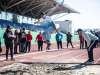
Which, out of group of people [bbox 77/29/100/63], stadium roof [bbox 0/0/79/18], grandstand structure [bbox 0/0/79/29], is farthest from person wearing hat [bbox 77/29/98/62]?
stadium roof [bbox 0/0/79/18]

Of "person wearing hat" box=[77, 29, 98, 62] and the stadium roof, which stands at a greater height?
the stadium roof

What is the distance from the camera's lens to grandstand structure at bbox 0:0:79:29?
25750 millimetres

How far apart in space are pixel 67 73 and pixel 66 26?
44.5 metres

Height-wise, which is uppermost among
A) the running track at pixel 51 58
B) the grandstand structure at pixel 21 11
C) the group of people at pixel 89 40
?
the grandstand structure at pixel 21 11

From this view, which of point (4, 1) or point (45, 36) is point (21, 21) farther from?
point (45, 36)

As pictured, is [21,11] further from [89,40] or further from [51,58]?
[89,40]

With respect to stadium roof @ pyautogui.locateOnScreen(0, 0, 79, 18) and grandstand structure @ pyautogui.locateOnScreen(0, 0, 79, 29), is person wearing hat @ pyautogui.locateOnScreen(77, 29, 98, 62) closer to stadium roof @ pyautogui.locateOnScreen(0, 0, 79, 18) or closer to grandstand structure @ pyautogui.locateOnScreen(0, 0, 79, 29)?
grandstand structure @ pyautogui.locateOnScreen(0, 0, 79, 29)

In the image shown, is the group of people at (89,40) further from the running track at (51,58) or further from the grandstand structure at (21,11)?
the grandstand structure at (21,11)

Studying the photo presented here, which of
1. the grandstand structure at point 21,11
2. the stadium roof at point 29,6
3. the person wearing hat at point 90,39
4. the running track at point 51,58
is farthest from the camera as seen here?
the stadium roof at point 29,6

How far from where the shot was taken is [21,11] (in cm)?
3169

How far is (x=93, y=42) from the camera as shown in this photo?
628 centimetres

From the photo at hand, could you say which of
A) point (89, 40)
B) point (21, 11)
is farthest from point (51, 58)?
point (21, 11)

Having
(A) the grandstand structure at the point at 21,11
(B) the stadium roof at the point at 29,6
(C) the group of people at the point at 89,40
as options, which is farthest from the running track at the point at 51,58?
(B) the stadium roof at the point at 29,6

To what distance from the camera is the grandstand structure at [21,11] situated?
1014 inches
